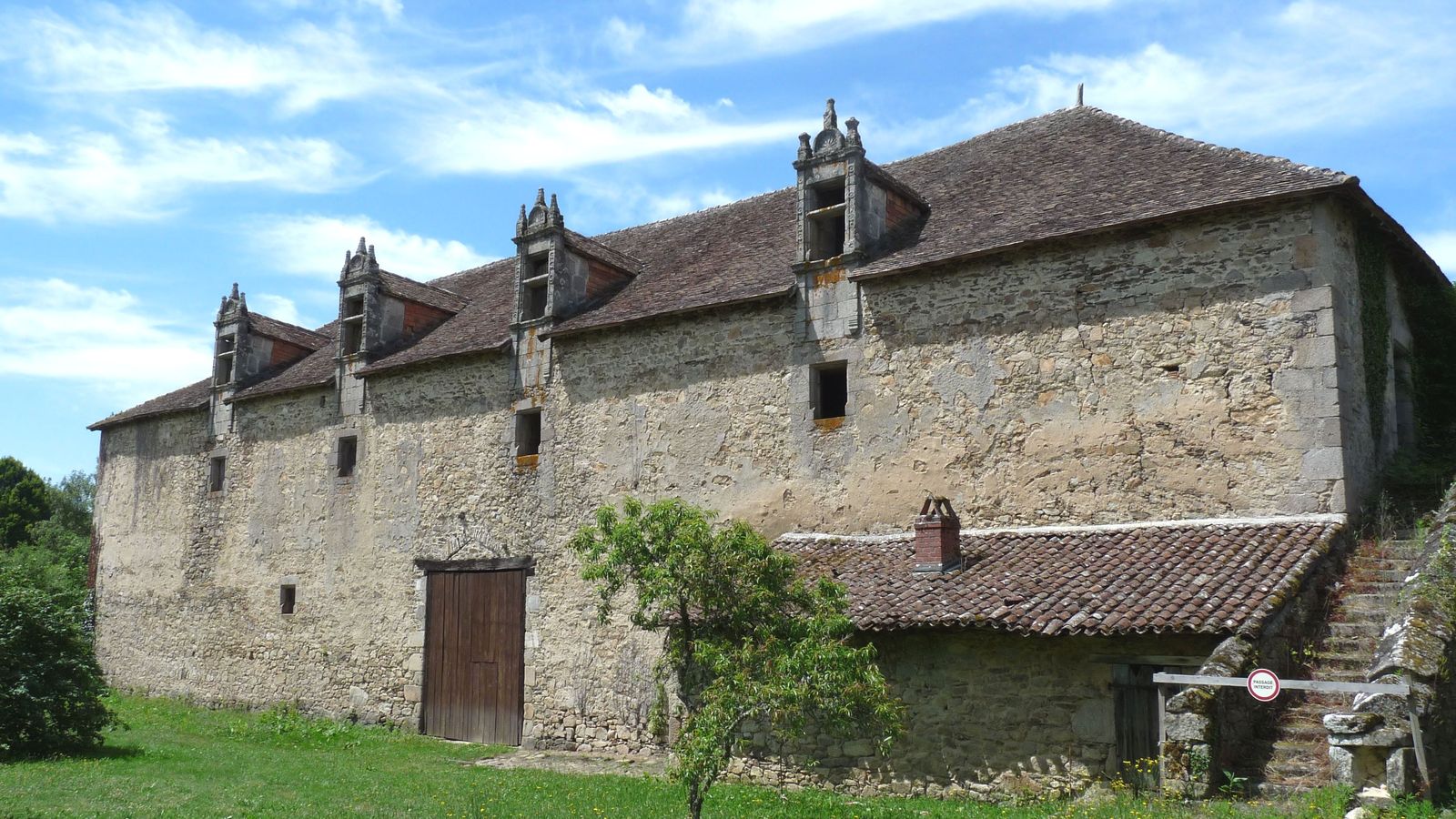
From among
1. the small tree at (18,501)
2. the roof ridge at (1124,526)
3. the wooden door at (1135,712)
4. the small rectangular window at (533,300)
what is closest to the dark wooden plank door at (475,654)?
the small rectangular window at (533,300)

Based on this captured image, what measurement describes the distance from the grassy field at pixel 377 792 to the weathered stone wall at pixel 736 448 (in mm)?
2265

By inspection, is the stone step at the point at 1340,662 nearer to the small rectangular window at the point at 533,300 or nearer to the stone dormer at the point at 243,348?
the small rectangular window at the point at 533,300

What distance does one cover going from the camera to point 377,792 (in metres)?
10.6

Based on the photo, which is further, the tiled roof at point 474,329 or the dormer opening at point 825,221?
the tiled roof at point 474,329

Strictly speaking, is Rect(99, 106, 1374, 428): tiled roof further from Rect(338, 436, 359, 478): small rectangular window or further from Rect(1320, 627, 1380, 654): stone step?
Rect(1320, 627, 1380, 654): stone step

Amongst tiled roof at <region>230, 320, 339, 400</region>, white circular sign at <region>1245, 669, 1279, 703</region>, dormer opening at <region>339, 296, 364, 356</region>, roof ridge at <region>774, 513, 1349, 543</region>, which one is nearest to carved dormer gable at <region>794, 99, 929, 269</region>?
roof ridge at <region>774, 513, 1349, 543</region>

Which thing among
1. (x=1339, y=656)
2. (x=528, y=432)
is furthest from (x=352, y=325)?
(x=1339, y=656)

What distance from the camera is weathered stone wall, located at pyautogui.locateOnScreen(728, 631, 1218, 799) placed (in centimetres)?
934

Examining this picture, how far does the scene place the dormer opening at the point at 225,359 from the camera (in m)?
20.4

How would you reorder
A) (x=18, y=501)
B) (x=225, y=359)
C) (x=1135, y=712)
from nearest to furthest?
(x=1135, y=712), (x=225, y=359), (x=18, y=501)

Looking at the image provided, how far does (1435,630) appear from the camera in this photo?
7.98m

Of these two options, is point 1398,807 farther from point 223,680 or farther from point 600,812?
point 223,680

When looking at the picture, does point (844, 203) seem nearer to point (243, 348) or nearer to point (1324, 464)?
point (1324, 464)

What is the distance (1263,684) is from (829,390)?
7422 millimetres
